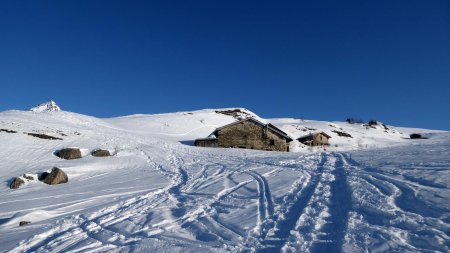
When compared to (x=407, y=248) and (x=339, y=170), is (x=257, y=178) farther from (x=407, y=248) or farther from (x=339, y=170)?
(x=407, y=248)

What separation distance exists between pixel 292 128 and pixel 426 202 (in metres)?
67.3

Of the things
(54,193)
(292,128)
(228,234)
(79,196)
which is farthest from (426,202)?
(292,128)

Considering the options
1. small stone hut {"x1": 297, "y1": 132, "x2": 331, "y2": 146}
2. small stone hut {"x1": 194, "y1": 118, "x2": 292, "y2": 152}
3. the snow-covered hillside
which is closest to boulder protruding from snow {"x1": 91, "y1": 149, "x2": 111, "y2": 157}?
the snow-covered hillside

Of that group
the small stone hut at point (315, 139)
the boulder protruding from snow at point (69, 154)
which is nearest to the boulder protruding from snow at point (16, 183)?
the boulder protruding from snow at point (69, 154)

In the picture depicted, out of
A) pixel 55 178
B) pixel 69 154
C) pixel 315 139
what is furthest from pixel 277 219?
pixel 315 139

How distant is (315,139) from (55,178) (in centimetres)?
4668

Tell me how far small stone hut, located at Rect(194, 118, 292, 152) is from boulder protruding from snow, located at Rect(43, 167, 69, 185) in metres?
21.0

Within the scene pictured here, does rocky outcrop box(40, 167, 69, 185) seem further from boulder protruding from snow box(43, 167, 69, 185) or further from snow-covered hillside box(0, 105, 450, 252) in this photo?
snow-covered hillside box(0, 105, 450, 252)

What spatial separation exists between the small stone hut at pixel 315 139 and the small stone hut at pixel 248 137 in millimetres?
20646

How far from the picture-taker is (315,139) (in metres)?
60.2

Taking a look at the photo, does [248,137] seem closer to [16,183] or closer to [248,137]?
[248,137]

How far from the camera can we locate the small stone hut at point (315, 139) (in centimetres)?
5966

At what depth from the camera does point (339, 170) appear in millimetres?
15906

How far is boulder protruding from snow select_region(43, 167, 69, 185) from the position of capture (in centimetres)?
2006
